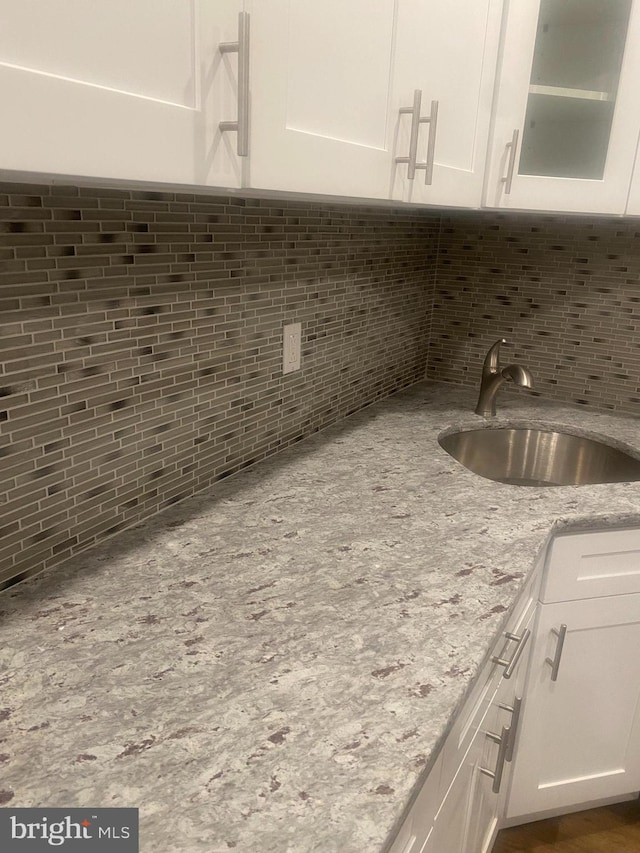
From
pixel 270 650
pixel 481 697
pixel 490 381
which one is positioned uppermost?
pixel 490 381

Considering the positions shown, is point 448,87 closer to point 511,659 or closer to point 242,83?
point 242,83

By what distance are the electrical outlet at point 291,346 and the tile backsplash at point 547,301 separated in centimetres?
76

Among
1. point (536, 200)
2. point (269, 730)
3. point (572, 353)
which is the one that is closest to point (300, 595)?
point (269, 730)

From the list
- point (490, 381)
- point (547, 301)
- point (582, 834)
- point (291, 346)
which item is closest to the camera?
point (291, 346)

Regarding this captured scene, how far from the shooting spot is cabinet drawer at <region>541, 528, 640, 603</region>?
127 cm

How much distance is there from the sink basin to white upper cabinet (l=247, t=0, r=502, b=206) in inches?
29.4

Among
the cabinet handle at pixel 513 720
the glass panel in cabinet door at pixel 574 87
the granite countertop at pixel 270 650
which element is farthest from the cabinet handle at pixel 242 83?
the cabinet handle at pixel 513 720

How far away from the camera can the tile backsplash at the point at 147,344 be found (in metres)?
0.87

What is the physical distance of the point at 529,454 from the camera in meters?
1.82

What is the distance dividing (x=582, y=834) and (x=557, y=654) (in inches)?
25.1

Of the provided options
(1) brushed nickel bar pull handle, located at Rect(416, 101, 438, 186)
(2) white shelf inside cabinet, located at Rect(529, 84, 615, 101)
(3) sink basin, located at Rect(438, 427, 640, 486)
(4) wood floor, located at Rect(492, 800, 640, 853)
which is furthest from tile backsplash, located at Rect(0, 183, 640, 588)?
(4) wood floor, located at Rect(492, 800, 640, 853)

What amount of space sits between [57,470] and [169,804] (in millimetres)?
510

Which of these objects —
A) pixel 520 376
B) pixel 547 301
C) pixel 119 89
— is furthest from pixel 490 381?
pixel 119 89

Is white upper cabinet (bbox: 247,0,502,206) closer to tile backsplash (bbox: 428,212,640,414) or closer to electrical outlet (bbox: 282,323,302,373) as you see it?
electrical outlet (bbox: 282,323,302,373)
